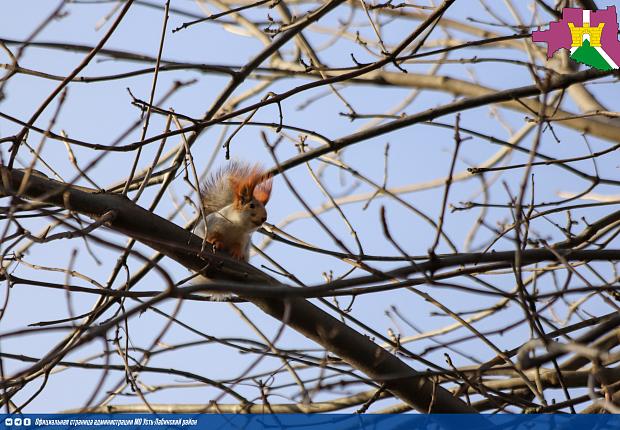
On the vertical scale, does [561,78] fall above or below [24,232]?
above

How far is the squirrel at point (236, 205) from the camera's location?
11.0 ft

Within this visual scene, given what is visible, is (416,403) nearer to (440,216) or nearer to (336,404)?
(336,404)

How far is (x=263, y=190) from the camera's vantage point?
3541 mm

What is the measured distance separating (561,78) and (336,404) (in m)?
1.45

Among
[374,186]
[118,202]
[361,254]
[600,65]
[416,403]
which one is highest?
[600,65]

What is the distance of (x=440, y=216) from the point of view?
207 cm

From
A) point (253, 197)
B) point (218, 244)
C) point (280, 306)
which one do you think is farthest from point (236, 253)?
point (280, 306)

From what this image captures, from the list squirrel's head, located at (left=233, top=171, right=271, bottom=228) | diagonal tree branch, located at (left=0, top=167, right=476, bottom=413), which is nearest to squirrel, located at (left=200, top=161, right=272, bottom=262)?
squirrel's head, located at (left=233, top=171, right=271, bottom=228)

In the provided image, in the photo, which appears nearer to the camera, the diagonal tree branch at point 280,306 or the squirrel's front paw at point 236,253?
the diagonal tree branch at point 280,306

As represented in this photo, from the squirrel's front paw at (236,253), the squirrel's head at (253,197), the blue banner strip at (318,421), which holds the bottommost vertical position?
the blue banner strip at (318,421)

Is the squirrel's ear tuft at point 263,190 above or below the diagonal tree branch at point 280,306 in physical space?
above

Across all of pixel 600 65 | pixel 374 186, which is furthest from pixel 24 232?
pixel 600 65

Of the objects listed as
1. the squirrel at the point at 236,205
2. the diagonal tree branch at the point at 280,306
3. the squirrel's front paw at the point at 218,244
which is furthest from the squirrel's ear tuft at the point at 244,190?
the diagonal tree branch at the point at 280,306

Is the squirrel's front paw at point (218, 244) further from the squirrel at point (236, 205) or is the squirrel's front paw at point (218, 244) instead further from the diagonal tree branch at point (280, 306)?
the diagonal tree branch at point (280, 306)
